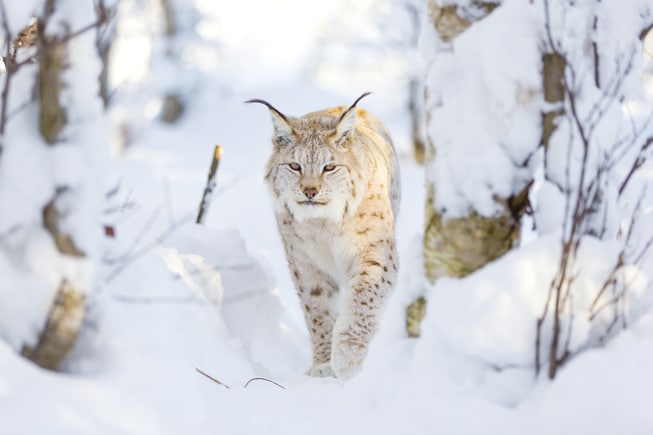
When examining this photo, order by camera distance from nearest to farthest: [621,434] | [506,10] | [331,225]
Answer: [621,434] < [506,10] < [331,225]

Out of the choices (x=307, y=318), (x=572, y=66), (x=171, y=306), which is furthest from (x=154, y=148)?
(x=572, y=66)

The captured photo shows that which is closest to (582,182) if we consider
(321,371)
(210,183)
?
(321,371)

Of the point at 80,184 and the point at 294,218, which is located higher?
the point at 80,184

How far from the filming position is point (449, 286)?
3018mm

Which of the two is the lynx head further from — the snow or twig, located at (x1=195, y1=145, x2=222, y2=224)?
the snow

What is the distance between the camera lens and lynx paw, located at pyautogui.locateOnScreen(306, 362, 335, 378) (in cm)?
465

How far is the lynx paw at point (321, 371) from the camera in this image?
4652mm

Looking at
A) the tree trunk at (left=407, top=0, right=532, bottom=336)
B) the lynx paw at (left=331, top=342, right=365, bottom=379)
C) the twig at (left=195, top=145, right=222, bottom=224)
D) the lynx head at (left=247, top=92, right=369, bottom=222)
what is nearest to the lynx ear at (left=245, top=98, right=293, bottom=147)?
Result: the lynx head at (left=247, top=92, right=369, bottom=222)

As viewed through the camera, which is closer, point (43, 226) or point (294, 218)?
point (43, 226)

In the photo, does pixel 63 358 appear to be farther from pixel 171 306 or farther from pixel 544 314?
pixel 544 314

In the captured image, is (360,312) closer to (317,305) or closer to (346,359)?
(346,359)

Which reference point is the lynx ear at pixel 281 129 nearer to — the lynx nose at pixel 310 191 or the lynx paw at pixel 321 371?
the lynx nose at pixel 310 191

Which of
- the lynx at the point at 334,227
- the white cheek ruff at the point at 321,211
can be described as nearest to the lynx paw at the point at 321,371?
the lynx at the point at 334,227

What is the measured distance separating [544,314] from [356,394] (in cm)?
81
